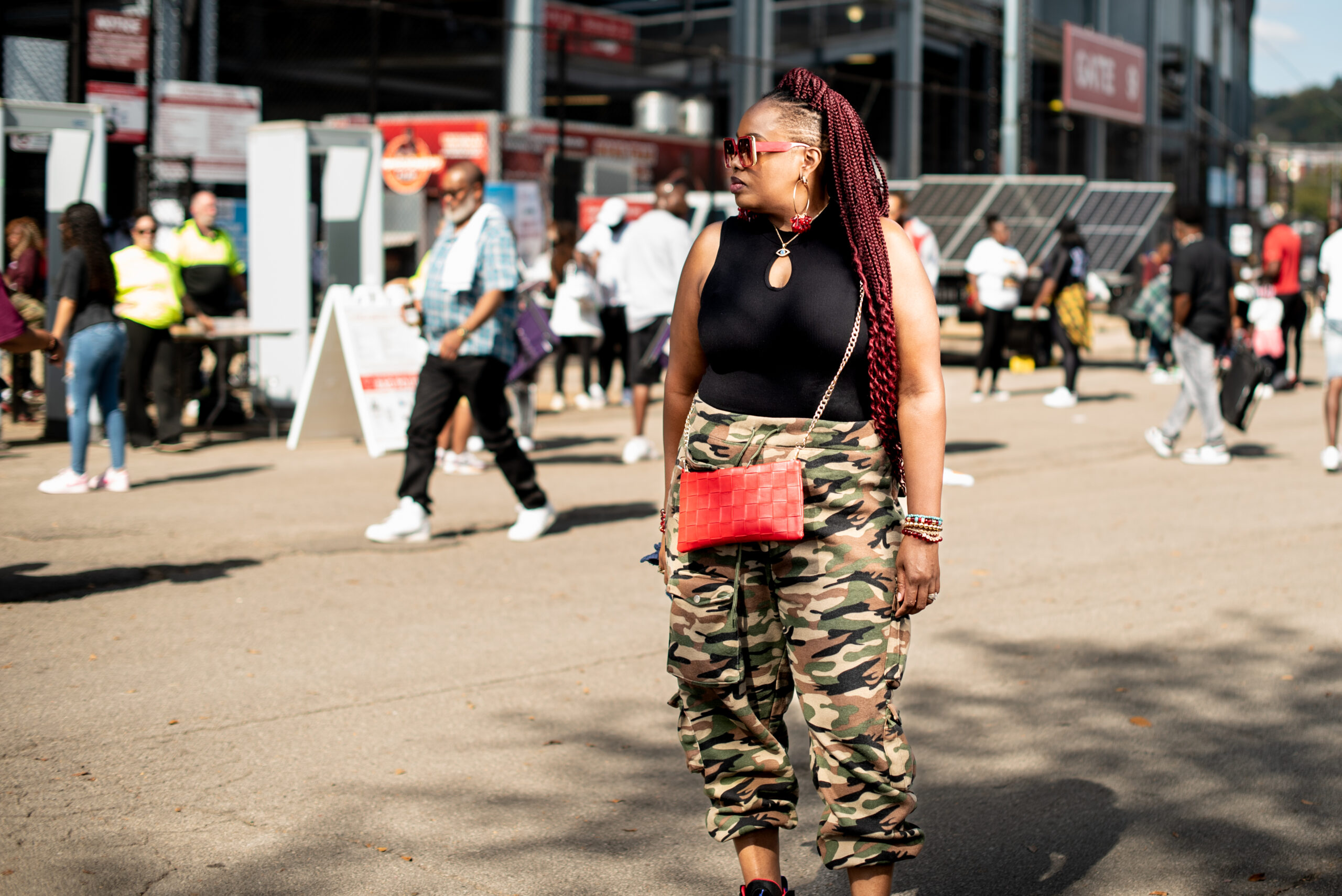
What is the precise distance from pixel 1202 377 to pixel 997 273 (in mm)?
4191

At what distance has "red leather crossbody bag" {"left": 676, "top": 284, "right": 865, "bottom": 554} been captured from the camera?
292cm

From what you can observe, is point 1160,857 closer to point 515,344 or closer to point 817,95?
point 817,95

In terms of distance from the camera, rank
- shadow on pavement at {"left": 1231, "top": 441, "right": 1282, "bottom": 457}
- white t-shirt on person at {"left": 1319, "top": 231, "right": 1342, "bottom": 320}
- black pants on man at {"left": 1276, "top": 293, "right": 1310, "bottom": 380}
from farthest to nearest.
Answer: black pants on man at {"left": 1276, "top": 293, "right": 1310, "bottom": 380}
shadow on pavement at {"left": 1231, "top": 441, "right": 1282, "bottom": 457}
white t-shirt on person at {"left": 1319, "top": 231, "right": 1342, "bottom": 320}

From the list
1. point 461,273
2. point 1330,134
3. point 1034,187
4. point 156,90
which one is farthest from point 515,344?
point 1330,134

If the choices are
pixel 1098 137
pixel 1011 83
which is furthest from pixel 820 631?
pixel 1098 137

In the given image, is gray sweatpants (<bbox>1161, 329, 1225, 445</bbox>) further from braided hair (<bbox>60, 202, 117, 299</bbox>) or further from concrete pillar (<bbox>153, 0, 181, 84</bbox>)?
concrete pillar (<bbox>153, 0, 181, 84</bbox>)

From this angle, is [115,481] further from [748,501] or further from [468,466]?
[748,501]

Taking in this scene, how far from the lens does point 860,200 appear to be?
9.95ft

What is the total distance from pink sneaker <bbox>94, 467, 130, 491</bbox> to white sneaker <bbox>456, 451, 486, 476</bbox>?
7.47ft

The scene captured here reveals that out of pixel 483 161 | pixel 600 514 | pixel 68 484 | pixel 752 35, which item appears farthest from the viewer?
pixel 752 35

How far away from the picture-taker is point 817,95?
308cm

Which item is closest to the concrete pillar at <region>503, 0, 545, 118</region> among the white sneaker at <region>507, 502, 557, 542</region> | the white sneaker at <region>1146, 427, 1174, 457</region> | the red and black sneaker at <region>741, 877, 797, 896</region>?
the white sneaker at <region>1146, 427, 1174, 457</region>

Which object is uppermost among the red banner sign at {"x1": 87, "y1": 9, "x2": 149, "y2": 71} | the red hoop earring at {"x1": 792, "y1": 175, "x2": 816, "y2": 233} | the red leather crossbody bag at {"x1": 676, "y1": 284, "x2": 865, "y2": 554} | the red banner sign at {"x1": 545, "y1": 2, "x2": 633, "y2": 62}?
the red banner sign at {"x1": 545, "y1": 2, "x2": 633, "y2": 62}

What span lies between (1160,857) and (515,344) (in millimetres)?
4782
